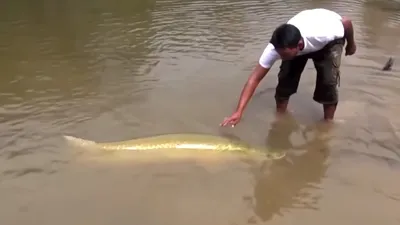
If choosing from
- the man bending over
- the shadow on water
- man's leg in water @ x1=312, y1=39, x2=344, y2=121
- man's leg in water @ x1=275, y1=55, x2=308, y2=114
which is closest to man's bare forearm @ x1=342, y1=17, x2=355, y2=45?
the man bending over

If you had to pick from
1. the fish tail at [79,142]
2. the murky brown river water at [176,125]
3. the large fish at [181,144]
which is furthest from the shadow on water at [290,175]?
the fish tail at [79,142]

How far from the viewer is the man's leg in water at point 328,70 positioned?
14.1 feet

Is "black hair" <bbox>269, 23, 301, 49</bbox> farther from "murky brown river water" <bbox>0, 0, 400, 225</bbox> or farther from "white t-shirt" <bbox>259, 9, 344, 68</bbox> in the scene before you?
"murky brown river water" <bbox>0, 0, 400, 225</bbox>

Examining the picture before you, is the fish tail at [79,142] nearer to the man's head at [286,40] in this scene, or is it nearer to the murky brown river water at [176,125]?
the murky brown river water at [176,125]

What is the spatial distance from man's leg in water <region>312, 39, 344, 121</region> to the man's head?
1.89ft

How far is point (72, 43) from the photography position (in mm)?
6688

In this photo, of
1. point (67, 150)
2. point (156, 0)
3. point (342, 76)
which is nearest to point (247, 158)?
point (67, 150)

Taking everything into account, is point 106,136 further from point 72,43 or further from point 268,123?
point 72,43

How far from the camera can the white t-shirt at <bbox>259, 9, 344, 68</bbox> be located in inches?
159

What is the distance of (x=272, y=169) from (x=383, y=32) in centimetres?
424

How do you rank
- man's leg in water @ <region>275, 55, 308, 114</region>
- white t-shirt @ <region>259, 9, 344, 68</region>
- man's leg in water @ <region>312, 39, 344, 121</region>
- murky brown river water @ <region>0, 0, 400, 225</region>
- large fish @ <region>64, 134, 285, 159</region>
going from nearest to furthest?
1. murky brown river water @ <region>0, 0, 400, 225</region>
2. white t-shirt @ <region>259, 9, 344, 68</region>
3. large fish @ <region>64, 134, 285, 159</region>
4. man's leg in water @ <region>312, 39, 344, 121</region>
5. man's leg in water @ <region>275, 55, 308, 114</region>

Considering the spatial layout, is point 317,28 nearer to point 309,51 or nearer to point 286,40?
point 309,51

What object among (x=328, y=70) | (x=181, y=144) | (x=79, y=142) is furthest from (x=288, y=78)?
(x=79, y=142)

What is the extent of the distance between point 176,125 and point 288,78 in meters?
1.09
